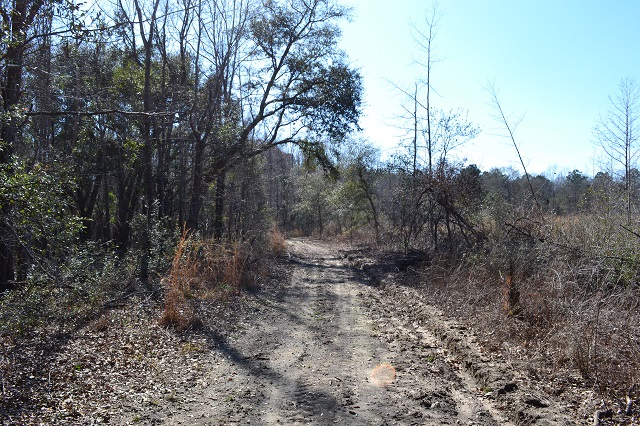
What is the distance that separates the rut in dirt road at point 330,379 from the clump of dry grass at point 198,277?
3.32 feet

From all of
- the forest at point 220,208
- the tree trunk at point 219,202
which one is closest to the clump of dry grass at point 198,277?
the forest at point 220,208

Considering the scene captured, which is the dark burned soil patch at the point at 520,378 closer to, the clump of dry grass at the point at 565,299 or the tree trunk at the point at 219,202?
the clump of dry grass at the point at 565,299

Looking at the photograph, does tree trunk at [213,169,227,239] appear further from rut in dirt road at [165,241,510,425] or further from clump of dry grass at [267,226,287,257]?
rut in dirt road at [165,241,510,425]

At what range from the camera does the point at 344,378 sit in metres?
6.30

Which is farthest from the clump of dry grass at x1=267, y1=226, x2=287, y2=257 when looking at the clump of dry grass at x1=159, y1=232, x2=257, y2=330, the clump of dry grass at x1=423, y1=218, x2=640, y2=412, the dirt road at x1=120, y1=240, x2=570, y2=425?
the dirt road at x1=120, y1=240, x2=570, y2=425

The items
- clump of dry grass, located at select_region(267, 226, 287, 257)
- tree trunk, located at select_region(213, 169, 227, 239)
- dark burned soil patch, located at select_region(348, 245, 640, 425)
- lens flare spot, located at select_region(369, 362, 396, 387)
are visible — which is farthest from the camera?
clump of dry grass, located at select_region(267, 226, 287, 257)

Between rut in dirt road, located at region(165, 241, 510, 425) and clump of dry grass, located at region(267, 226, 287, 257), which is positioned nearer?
rut in dirt road, located at region(165, 241, 510, 425)

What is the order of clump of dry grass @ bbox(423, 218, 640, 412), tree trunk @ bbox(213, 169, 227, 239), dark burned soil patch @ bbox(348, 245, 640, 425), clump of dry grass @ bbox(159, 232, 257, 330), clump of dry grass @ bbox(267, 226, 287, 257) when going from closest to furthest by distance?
dark burned soil patch @ bbox(348, 245, 640, 425), clump of dry grass @ bbox(423, 218, 640, 412), clump of dry grass @ bbox(159, 232, 257, 330), tree trunk @ bbox(213, 169, 227, 239), clump of dry grass @ bbox(267, 226, 287, 257)

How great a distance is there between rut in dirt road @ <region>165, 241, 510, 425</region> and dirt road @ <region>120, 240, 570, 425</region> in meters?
0.01

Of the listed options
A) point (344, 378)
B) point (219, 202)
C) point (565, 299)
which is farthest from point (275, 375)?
point (219, 202)

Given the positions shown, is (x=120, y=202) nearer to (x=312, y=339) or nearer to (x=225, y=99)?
(x=225, y=99)

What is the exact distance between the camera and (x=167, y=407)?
218 inches

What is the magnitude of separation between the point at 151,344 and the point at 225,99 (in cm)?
1414

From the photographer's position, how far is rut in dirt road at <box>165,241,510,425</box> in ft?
16.9
